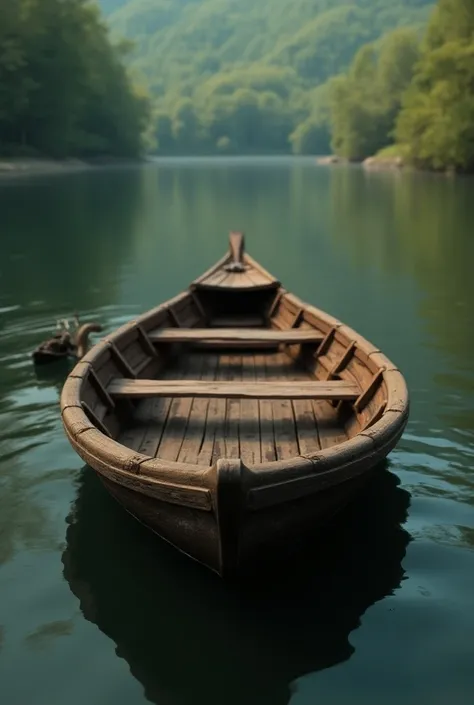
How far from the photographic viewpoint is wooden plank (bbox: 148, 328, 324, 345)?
841 cm

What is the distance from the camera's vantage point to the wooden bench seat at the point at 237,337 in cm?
841

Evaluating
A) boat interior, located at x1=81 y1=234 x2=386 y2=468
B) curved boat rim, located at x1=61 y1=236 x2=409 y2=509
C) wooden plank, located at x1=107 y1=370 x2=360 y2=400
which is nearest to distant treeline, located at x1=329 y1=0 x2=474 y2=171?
boat interior, located at x1=81 y1=234 x2=386 y2=468

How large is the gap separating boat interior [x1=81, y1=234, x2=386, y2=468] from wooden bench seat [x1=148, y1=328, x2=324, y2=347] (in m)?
0.01

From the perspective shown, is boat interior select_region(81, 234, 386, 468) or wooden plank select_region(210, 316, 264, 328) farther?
wooden plank select_region(210, 316, 264, 328)

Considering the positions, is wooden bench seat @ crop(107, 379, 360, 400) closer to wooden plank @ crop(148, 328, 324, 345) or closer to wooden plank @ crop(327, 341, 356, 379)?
wooden plank @ crop(327, 341, 356, 379)

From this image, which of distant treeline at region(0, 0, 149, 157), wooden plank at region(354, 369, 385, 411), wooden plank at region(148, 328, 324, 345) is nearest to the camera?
wooden plank at region(354, 369, 385, 411)

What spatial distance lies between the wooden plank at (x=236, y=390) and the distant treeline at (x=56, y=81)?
57364mm

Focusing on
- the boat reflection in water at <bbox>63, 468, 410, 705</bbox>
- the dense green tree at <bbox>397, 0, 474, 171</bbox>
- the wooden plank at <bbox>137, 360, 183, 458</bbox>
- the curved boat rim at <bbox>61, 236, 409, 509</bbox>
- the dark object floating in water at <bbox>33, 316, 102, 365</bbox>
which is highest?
the dense green tree at <bbox>397, 0, 474, 171</bbox>

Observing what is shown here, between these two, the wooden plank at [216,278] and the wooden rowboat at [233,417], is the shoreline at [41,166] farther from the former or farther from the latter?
the wooden rowboat at [233,417]

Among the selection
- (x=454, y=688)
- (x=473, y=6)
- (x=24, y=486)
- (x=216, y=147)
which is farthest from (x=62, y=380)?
(x=216, y=147)

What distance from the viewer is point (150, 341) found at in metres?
8.43

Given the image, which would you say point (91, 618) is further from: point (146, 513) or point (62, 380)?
point (62, 380)

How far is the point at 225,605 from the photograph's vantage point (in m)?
5.05

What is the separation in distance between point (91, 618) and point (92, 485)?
198 cm
